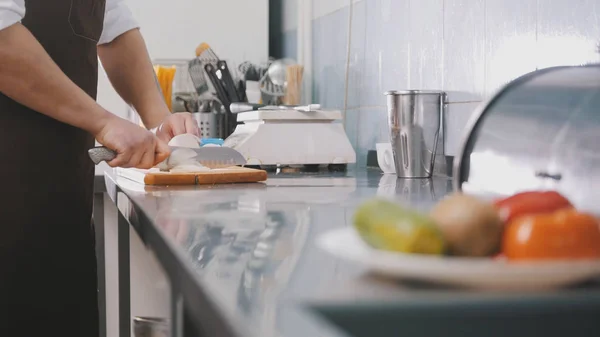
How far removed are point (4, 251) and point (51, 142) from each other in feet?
0.73

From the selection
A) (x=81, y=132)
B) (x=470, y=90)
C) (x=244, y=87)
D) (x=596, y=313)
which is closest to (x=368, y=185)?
(x=470, y=90)

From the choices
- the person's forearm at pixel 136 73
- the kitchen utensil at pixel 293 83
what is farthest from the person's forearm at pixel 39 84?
the kitchen utensil at pixel 293 83

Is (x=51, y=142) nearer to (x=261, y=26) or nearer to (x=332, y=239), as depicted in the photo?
(x=332, y=239)

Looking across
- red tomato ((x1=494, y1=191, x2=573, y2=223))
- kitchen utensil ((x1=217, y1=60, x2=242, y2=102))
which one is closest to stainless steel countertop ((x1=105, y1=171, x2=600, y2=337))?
red tomato ((x1=494, y1=191, x2=573, y2=223))

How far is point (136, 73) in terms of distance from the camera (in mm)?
1905

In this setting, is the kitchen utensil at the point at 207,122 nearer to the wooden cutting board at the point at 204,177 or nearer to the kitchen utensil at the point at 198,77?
the kitchen utensil at the point at 198,77

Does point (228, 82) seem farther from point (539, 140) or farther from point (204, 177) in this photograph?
point (539, 140)

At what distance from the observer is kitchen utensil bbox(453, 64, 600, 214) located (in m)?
0.84

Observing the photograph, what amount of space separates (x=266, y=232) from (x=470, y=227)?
40 centimetres

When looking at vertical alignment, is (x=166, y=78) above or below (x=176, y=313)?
above

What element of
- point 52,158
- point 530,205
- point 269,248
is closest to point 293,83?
point 52,158

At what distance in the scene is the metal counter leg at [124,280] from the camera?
1.78 m

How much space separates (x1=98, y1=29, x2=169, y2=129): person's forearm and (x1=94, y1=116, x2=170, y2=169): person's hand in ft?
1.46

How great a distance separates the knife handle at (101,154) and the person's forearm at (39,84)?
44 millimetres
